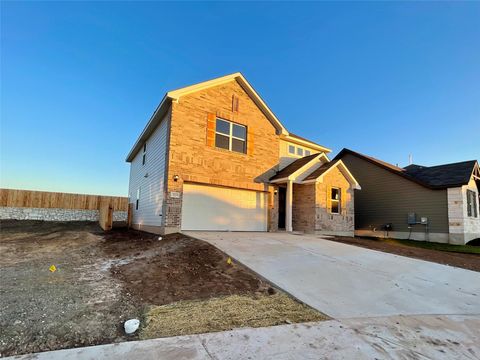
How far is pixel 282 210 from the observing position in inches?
639

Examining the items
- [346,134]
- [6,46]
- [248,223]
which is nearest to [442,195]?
[346,134]

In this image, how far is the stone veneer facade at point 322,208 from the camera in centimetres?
1446

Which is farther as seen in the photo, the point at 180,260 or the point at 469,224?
the point at 469,224

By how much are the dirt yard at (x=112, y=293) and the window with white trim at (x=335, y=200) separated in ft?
30.0

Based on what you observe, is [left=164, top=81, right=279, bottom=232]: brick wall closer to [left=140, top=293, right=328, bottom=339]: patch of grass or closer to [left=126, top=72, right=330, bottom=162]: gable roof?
[left=126, top=72, right=330, bottom=162]: gable roof

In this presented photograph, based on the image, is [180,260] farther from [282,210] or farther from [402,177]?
[402,177]

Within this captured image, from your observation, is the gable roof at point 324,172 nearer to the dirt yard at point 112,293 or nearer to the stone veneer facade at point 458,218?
the stone veneer facade at point 458,218

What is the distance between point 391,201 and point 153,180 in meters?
15.9

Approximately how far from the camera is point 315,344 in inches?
131

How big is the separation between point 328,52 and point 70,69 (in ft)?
45.6

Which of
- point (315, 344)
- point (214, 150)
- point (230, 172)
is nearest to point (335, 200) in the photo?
point (230, 172)

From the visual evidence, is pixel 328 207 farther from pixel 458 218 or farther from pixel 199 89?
pixel 199 89

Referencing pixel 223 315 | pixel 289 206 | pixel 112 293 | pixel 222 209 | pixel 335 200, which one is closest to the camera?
pixel 223 315

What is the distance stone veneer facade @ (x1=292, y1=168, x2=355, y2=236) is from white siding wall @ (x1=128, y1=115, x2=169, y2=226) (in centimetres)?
755
